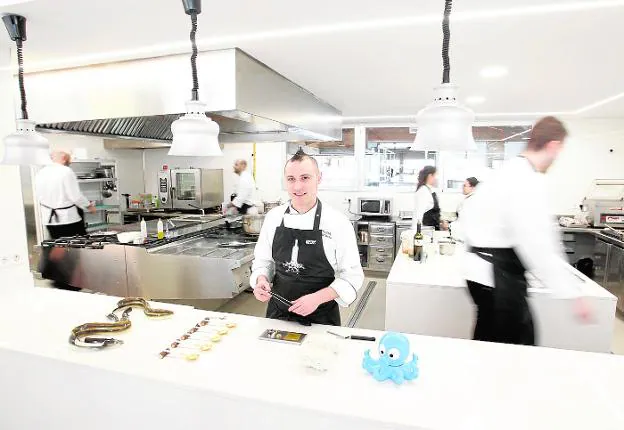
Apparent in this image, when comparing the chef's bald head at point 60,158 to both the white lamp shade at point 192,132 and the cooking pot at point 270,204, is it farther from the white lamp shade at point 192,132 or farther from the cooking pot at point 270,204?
the white lamp shade at point 192,132

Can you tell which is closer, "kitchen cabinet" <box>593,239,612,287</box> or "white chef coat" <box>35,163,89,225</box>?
"white chef coat" <box>35,163,89,225</box>

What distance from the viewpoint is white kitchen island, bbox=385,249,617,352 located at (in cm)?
246

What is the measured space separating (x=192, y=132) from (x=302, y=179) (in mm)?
594

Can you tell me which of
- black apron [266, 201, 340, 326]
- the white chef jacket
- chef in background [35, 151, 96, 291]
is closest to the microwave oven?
the white chef jacket

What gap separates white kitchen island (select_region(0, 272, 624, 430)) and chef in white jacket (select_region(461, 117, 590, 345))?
22.8 inches

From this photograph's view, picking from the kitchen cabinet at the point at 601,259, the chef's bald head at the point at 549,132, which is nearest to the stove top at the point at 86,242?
the chef's bald head at the point at 549,132

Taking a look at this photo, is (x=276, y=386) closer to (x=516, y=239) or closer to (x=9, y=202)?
(x=516, y=239)

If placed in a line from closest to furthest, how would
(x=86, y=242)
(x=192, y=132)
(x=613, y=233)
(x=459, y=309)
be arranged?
(x=192, y=132), (x=459, y=309), (x=86, y=242), (x=613, y=233)

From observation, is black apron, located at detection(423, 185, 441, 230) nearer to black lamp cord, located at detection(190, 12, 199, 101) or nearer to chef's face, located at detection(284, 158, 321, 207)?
chef's face, located at detection(284, 158, 321, 207)

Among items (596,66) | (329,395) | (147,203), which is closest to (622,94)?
(596,66)

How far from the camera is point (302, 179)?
1981mm

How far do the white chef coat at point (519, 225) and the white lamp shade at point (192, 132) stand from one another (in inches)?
57.7

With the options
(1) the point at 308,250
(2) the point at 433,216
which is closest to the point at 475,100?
(2) the point at 433,216

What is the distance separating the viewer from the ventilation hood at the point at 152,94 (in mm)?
2299
